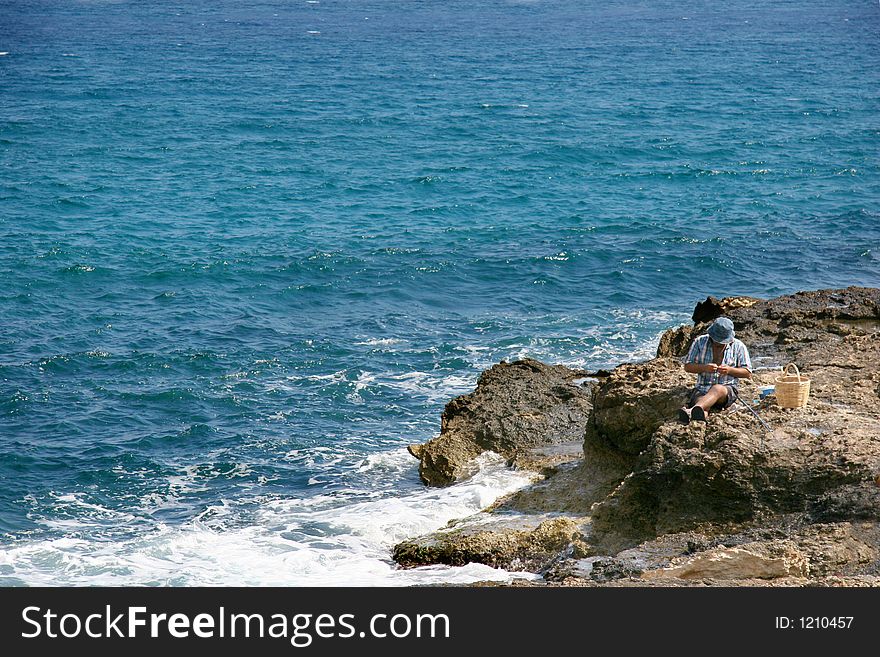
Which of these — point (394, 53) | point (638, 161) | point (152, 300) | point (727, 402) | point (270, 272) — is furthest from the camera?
point (394, 53)

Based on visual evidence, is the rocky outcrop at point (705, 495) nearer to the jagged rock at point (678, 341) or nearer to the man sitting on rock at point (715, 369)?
the man sitting on rock at point (715, 369)

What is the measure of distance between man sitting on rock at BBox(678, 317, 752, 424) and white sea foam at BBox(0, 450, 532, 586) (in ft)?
9.99

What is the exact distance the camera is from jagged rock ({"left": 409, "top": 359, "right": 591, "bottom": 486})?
59.3ft

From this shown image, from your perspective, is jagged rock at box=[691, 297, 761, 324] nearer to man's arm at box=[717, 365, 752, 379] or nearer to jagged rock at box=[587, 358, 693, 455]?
jagged rock at box=[587, 358, 693, 455]

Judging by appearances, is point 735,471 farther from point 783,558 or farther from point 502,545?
point 502,545

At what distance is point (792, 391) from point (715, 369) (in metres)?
0.92

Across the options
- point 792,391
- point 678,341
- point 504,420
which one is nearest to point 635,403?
point 792,391

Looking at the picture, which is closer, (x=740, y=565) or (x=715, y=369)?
(x=740, y=565)

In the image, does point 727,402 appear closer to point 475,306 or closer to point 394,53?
point 475,306

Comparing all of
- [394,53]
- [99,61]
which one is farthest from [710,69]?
[99,61]

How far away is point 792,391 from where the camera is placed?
13.6 m

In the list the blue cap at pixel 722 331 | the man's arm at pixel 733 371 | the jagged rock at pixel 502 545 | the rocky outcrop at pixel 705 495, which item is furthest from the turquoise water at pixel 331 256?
the blue cap at pixel 722 331

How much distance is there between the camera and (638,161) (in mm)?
48031

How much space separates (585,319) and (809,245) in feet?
33.6
